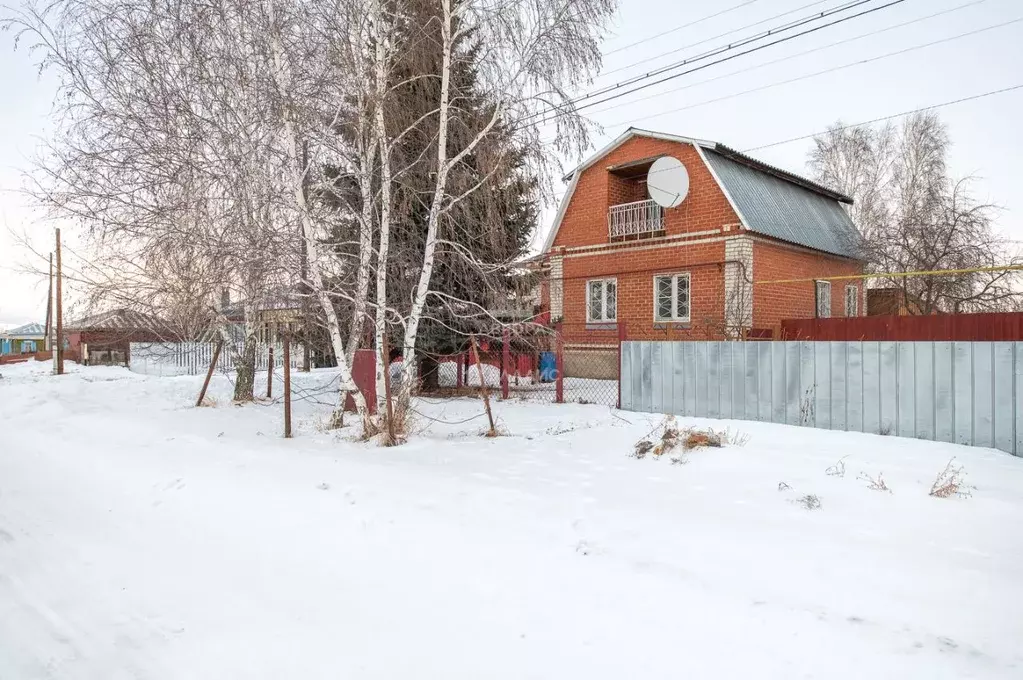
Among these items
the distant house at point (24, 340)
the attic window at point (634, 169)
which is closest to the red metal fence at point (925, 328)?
the attic window at point (634, 169)

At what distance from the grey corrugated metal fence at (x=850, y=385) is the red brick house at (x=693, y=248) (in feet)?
14.9

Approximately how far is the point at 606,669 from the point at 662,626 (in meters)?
0.48

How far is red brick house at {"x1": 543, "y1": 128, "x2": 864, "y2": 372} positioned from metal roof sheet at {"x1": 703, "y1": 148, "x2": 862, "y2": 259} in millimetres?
48

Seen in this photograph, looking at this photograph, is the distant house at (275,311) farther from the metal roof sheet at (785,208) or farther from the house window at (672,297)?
the metal roof sheet at (785,208)

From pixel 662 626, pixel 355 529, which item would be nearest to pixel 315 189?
pixel 355 529

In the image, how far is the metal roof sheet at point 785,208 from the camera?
15523 mm

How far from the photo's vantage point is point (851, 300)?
64.5 feet

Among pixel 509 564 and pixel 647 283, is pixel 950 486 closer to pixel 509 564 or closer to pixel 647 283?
pixel 509 564

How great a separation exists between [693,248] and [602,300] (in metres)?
3.11

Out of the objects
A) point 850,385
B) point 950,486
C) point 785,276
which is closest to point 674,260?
point 785,276

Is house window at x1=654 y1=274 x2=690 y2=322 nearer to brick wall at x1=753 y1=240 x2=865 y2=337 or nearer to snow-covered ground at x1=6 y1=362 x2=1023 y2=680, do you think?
brick wall at x1=753 y1=240 x2=865 y2=337

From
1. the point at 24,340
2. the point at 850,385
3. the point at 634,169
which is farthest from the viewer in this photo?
the point at 24,340

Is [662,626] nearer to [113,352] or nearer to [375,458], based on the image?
[375,458]

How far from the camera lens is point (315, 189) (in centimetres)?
811
